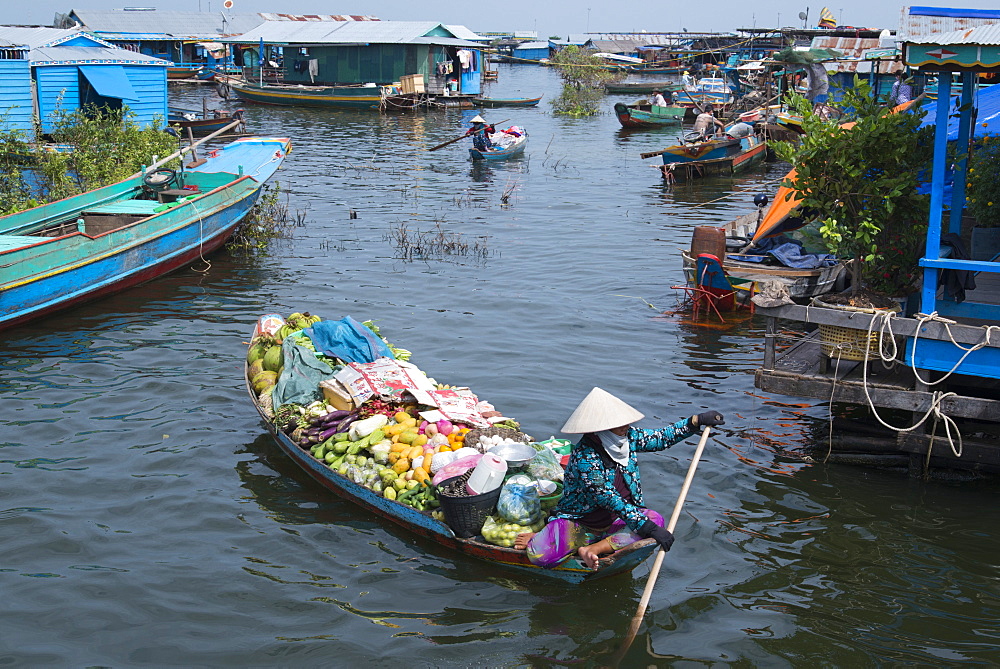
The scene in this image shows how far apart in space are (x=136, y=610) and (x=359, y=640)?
166 centimetres

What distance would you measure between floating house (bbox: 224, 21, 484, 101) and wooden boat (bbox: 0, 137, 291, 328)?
2870cm

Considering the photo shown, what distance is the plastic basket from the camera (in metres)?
6.47

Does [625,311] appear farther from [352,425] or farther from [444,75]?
[444,75]

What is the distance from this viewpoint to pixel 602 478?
19.5ft

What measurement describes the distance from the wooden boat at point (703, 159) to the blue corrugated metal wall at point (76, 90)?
13371mm

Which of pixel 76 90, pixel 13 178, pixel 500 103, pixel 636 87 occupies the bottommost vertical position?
pixel 13 178

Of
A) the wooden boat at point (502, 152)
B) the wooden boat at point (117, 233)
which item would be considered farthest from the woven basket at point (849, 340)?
the wooden boat at point (502, 152)

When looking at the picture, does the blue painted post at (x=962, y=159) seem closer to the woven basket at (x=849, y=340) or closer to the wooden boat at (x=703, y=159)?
the woven basket at (x=849, y=340)

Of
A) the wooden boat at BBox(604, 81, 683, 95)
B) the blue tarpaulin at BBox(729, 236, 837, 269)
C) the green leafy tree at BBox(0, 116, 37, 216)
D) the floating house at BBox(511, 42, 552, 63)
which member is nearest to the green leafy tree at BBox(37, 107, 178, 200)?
the green leafy tree at BBox(0, 116, 37, 216)

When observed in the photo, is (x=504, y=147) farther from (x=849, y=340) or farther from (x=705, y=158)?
(x=849, y=340)

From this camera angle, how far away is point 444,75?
45.9 metres

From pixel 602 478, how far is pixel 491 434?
1.79 metres

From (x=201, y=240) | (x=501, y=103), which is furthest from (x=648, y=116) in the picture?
(x=201, y=240)

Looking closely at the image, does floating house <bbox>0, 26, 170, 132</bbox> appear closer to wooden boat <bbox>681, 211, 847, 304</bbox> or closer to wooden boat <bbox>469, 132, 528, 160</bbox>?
wooden boat <bbox>469, 132, 528, 160</bbox>
